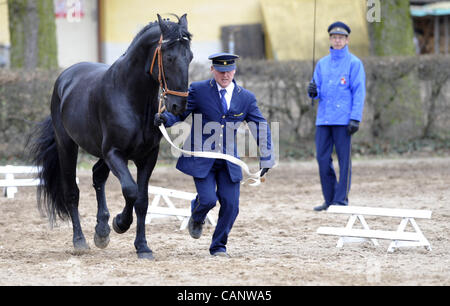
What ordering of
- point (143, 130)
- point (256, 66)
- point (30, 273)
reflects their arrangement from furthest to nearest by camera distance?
point (256, 66) < point (143, 130) < point (30, 273)

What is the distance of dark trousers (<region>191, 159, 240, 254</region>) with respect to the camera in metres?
6.18

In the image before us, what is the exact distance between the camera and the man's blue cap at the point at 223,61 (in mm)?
6012

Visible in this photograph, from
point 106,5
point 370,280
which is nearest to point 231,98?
point 370,280

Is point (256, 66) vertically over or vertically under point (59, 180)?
over

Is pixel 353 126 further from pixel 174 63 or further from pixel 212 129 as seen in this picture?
pixel 174 63

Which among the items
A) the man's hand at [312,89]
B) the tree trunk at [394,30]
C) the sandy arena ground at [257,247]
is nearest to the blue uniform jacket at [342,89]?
the man's hand at [312,89]

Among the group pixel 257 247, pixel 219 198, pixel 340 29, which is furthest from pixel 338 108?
pixel 219 198

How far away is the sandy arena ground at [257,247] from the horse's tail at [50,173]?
30 cm

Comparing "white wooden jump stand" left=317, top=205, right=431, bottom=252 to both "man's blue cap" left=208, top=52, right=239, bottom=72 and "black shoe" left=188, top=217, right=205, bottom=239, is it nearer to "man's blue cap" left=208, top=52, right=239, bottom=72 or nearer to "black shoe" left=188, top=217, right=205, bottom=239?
"black shoe" left=188, top=217, right=205, bottom=239

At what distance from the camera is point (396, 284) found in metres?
5.04

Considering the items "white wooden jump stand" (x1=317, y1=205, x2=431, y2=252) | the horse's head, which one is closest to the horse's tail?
the horse's head

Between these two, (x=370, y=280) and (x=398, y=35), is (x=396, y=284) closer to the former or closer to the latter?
(x=370, y=280)

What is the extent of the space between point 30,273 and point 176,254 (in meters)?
1.41

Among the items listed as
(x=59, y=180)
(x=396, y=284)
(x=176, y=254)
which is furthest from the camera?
(x=59, y=180)
